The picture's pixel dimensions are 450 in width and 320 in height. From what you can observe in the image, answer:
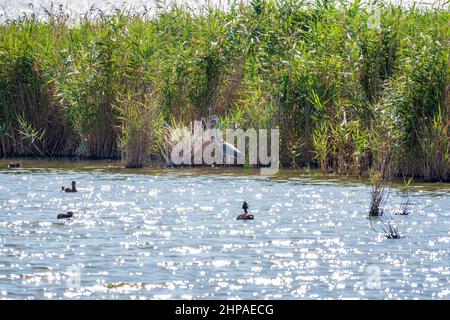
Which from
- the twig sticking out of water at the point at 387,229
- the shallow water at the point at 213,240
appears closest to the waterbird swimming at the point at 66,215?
the shallow water at the point at 213,240

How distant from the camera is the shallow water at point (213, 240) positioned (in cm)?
1228

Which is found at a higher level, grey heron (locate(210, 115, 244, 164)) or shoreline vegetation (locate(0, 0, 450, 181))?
shoreline vegetation (locate(0, 0, 450, 181))

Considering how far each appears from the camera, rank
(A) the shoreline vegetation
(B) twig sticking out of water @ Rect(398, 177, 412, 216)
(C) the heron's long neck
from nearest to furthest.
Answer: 1. (B) twig sticking out of water @ Rect(398, 177, 412, 216)
2. (A) the shoreline vegetation
3. (C) the heron's long neck

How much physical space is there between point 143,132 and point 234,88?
2.46 metres

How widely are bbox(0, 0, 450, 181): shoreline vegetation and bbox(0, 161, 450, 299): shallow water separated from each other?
0.99 meters

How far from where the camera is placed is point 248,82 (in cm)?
2333

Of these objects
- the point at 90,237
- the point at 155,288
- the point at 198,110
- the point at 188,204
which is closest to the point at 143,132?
the point at 198,110

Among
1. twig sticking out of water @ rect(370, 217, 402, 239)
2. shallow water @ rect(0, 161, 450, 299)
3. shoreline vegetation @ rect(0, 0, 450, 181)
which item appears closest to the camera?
shallow water @ rect(0, 161, 450, 299)

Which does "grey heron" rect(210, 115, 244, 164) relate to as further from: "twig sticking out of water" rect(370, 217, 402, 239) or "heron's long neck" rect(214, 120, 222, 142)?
"twig sticking out of water" rect(370, 217, 402, 239)

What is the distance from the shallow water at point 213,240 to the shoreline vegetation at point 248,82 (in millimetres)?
991

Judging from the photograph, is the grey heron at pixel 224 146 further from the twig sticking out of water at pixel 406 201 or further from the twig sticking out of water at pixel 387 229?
the twig sticking out of water at pixel 387 229

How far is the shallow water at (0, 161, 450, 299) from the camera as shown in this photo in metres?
12.3

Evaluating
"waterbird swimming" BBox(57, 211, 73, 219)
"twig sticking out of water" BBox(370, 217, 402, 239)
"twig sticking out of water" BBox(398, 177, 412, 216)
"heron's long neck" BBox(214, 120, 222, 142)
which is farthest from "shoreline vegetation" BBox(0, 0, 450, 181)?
"waterbird swimming" BBox(57, 211, 73, 219)
